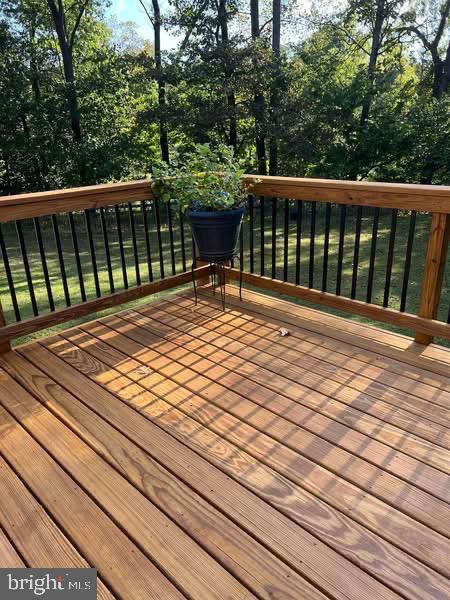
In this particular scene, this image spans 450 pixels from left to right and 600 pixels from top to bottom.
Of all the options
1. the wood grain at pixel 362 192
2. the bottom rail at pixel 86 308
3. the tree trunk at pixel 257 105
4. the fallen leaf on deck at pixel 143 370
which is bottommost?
the fallen leaf on deck at pixel 143 370

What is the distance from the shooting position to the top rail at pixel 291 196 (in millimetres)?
→ 2301

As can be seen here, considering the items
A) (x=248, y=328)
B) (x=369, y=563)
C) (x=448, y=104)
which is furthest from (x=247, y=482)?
(x=448, y=104)

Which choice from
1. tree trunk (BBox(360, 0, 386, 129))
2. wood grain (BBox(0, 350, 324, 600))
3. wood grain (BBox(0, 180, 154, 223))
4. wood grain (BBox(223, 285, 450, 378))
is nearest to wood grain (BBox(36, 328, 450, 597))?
wood grain (BBox(0, 350, 324, 600))

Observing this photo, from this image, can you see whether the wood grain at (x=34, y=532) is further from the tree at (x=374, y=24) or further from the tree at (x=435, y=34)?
the tree at (x=435, y=34)

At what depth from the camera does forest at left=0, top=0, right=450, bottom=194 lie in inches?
356

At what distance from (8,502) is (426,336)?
221 centimetres

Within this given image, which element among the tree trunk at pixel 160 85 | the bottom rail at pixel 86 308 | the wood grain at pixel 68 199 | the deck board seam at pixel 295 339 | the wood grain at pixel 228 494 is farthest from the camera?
the tree trunk at pixel 160 85

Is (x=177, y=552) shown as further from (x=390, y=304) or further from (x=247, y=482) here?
(x=390, y=304)

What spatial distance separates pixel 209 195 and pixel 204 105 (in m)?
6.99

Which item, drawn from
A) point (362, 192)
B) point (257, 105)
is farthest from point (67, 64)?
point (362, 192)

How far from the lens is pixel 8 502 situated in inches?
63.1

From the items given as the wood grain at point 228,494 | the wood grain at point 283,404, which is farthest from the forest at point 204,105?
the wood grain at point 228,494

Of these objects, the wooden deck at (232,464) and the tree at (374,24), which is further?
the tree at (374,24)

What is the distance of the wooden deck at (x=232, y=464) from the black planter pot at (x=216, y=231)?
0.61m
